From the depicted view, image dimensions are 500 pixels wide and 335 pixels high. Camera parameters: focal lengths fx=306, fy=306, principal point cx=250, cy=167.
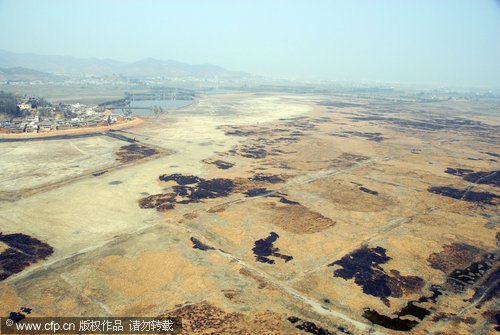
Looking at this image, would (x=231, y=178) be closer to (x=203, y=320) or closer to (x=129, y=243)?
(x=129, y=243)

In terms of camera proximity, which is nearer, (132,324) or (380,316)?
(132,324)

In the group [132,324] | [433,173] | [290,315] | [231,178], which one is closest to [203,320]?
[132,324]

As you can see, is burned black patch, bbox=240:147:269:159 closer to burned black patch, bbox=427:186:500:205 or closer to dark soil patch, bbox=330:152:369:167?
dark soil patch, bbox=330:152:369:167

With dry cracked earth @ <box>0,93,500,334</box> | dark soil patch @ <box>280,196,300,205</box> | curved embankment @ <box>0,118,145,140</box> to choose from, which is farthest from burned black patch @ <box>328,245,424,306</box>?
curved embankment @ <box>0,118,145,140</box>

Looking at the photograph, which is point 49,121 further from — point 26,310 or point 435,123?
point 435,123

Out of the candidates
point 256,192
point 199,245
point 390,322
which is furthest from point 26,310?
point 256,192
